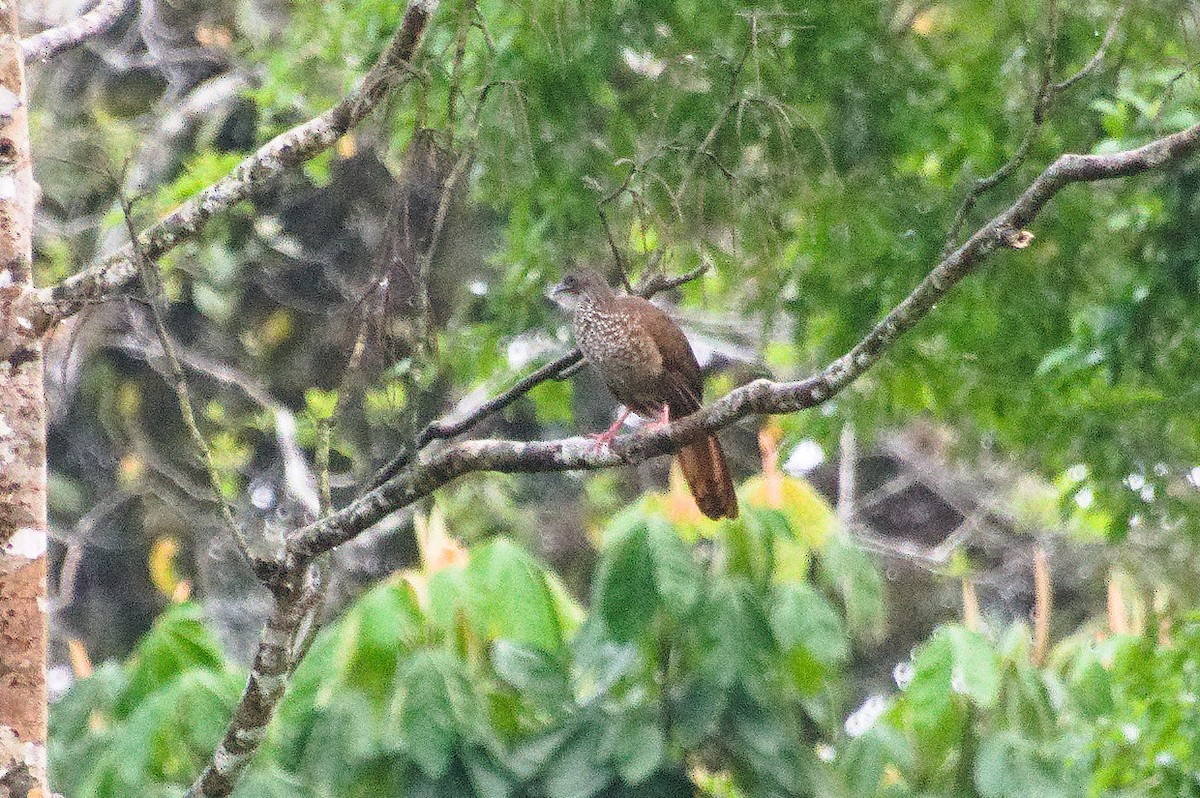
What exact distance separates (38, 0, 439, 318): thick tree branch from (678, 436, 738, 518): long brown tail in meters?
1.22

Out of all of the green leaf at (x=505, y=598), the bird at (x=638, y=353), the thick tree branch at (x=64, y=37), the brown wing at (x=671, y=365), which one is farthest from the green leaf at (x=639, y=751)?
the thick tree branch at (x=64, y=37)

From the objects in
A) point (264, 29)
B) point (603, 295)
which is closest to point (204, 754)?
point (603, 295)

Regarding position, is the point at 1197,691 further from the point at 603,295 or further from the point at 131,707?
the point at 131,707

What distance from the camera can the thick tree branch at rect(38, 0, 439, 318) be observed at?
3.14 meters

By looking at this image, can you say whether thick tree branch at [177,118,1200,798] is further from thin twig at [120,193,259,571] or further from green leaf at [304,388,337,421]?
green leaf at [304,388,337,421]

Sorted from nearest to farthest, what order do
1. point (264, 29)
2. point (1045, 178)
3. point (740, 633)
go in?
point (1045, 178)
point (740, 633)
point (264, 29)

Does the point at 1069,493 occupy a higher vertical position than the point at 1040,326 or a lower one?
lower

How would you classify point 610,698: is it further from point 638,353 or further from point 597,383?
point 597,383

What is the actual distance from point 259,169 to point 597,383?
510 cm

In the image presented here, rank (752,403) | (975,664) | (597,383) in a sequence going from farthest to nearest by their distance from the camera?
(597,383) → (975,664) → (752,403)

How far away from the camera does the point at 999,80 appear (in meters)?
5.11

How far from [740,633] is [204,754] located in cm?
122

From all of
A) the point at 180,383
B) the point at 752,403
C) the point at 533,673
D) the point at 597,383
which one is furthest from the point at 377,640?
the point at 597,383

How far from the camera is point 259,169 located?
131 inches
